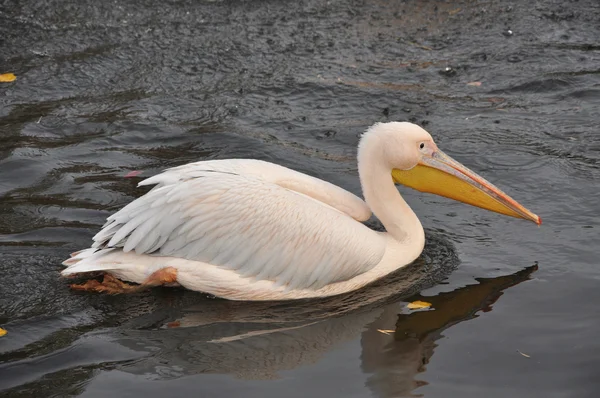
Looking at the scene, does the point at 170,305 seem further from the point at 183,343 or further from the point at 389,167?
the point at 389,167

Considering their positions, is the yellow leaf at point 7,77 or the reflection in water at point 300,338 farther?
the yellow leaf at point 7,77

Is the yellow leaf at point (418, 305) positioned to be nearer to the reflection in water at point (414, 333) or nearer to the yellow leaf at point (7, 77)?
the reflection in water at point (414, 333)

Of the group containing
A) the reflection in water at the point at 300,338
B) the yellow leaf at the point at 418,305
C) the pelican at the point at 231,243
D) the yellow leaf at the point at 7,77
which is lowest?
the reflection in water at the point at 300,338

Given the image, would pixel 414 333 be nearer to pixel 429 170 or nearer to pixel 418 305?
pixel 418 305

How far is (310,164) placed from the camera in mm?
6180

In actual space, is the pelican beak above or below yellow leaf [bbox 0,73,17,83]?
below

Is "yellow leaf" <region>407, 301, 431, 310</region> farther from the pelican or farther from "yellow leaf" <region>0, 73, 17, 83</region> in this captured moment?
"yellow leaf" <region>0, 73, 17, 83</region>

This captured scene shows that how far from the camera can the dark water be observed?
4.08m

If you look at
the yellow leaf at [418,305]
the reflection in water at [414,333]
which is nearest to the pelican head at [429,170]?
the reflection in water at [414,333]

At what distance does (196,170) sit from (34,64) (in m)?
3.48

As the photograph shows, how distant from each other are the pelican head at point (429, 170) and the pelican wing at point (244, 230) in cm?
50

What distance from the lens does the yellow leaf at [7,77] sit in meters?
7.34

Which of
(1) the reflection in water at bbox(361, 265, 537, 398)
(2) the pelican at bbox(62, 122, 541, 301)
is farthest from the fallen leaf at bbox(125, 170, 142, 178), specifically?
(1) the reflection in water at bbox(361, 265, 537, 398)

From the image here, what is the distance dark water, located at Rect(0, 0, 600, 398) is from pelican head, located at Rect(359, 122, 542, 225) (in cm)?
30
